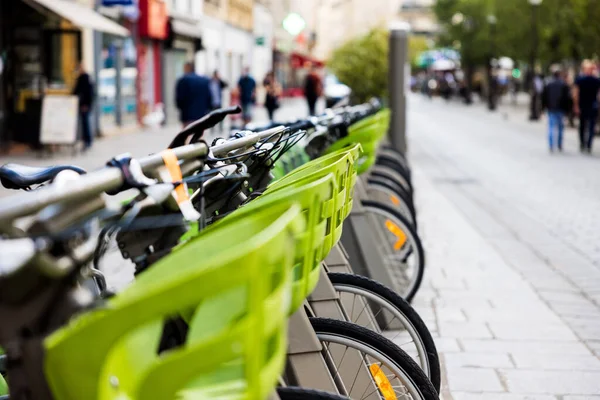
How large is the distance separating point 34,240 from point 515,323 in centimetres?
480

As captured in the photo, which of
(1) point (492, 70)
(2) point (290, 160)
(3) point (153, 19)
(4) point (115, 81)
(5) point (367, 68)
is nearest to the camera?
(2) point (290, 160)

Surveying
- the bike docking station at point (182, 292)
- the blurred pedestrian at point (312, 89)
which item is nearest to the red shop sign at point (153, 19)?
the blurred pedestrian at point (312, 89)

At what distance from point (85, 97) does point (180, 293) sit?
60.1 ft

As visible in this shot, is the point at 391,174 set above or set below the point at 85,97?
above

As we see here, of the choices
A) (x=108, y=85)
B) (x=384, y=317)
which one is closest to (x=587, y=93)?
(x=108, y=85)

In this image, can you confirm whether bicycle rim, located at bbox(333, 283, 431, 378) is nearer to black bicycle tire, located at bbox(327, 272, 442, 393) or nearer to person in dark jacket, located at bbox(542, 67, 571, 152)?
black bicycle tire, located at bbox(327, 272, 442, 393)

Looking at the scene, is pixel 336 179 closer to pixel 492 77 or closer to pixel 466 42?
pixel 492 77

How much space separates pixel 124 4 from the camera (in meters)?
24.5

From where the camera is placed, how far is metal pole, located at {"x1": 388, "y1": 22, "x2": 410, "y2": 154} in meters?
15.0

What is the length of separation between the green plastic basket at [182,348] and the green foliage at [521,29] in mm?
31316

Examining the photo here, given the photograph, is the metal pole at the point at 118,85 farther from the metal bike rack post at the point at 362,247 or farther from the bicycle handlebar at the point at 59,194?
the bicycle handlebar at the point at 59,194

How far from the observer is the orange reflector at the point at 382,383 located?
316 cm

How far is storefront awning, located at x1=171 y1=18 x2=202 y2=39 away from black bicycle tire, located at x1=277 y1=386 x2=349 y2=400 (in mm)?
31931

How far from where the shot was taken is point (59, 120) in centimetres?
1822
